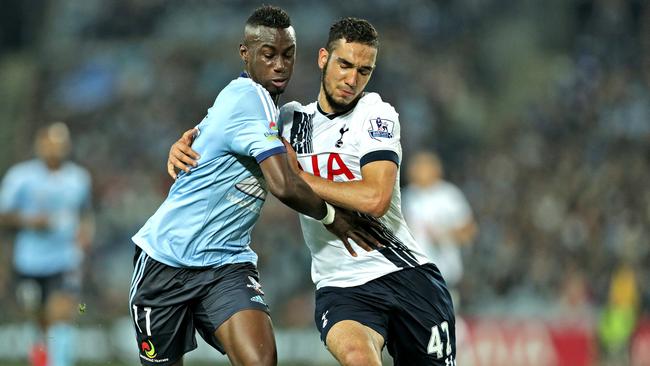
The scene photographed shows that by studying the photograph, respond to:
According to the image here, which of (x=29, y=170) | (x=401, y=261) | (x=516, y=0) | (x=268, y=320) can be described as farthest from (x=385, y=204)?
(x=516, y=0)

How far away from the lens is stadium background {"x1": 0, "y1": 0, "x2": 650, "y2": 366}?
13656 millimetres

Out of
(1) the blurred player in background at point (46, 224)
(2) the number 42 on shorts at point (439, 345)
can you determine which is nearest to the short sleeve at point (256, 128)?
(2) the number 42 on shorts at point (439, 345)

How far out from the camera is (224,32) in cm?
1961

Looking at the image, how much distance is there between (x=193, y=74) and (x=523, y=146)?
579 cm

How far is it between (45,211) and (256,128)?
6174mm

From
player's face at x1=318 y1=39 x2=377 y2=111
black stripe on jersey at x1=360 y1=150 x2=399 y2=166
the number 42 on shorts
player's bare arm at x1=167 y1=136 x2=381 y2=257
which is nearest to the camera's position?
player's bare arm at x1=167 y1=136 x2=381 y2=257

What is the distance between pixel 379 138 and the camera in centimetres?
565

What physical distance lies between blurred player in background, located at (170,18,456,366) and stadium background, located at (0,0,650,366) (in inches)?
281

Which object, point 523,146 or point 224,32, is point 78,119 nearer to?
point 224,32

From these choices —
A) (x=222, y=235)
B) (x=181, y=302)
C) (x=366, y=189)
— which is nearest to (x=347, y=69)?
(x=366, y=189)

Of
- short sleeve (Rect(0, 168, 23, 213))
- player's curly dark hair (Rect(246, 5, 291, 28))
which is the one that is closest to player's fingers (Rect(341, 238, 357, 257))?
player's curly dark hair (Rect(246, 5, 291, 28))

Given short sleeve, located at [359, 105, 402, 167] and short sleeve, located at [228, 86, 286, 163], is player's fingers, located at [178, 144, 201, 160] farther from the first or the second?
short sleeve, located at [359, 105, 402, 167]

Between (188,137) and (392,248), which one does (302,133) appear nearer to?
(188,137)

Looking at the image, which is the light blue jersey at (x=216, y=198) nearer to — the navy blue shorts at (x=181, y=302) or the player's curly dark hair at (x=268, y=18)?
the navy blue shorts at (x=181, y=302)
